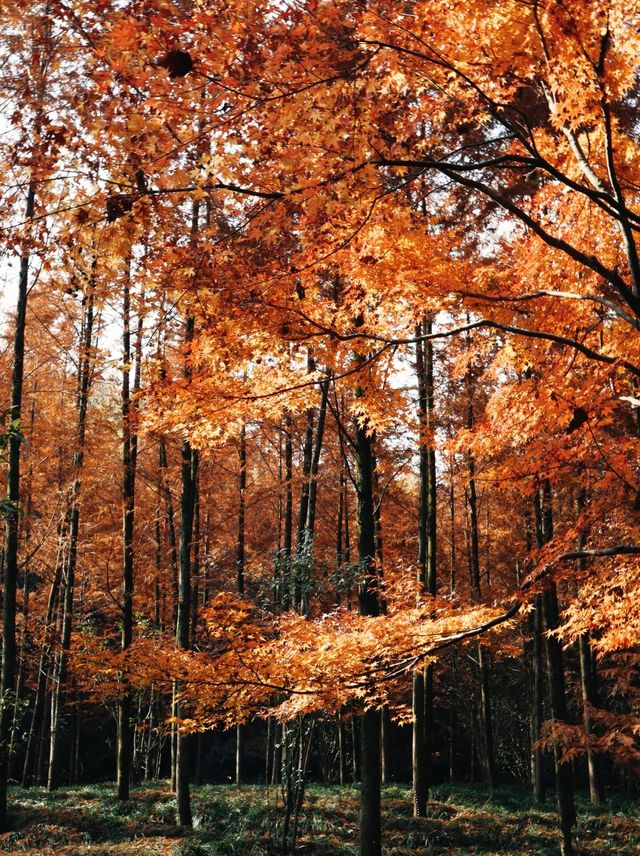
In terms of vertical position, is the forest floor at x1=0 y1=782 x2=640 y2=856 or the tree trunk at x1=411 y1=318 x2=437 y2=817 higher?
the tree trunk at x1=411 y1=318 x2=437 y2=817

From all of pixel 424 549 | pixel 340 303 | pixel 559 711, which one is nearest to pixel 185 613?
pixel 424 549

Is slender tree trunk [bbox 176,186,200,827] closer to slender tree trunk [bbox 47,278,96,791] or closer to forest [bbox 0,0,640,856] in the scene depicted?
forest [bbox 0,0,640,856]

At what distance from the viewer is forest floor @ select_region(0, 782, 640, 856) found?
9.36 m

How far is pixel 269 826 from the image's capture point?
952cm

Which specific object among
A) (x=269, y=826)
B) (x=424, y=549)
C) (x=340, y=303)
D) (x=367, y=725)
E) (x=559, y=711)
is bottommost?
(x=269, y=826)

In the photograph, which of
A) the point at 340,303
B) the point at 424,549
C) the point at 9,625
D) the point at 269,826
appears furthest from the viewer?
the point at 424,549

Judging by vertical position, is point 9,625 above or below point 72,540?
below

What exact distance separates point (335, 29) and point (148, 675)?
628 cm

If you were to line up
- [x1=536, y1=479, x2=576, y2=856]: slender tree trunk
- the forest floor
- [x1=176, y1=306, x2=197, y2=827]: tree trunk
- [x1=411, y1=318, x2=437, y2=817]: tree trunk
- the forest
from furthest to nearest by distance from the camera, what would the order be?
[x1=411, y1=318, x2=437, y2=817]: tree trunk, [x1=176, y1=306, x2=197, y2=827]: tree trunk, [x1=536, y1=479, x2=576, y2=856]: slender tree trunk, the forest floor, the forest

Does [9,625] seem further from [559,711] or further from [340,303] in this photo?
[559,711]

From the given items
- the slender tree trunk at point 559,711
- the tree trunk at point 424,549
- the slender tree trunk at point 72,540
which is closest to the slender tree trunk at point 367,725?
the tree trunk at point 424,549

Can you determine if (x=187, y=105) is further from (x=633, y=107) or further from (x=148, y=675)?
(x=148, y=675)

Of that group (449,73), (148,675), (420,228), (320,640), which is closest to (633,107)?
(420,228)

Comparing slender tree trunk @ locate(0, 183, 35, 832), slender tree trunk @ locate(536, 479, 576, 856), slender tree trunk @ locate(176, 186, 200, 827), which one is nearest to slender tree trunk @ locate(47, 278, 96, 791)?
slender tree trunk @ locate(176, 186, 200, 827)
